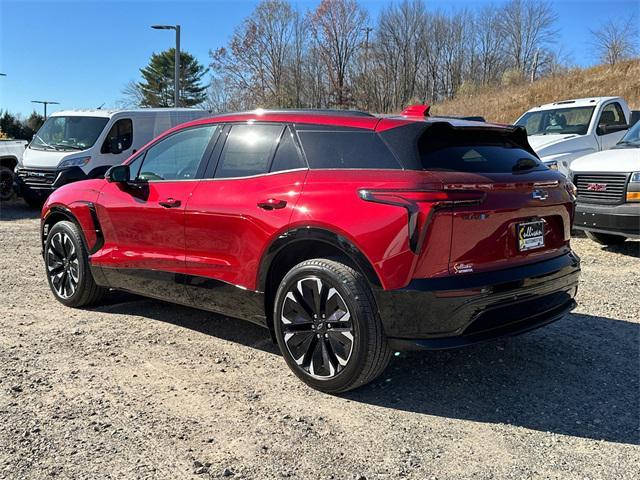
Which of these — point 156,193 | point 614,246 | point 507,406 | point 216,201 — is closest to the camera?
point 507,406

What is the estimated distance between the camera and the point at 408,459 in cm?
280

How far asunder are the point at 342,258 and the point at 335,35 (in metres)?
43.3

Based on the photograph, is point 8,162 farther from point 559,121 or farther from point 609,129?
point 609,129

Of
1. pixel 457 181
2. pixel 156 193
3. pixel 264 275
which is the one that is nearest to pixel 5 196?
pixel 156 193

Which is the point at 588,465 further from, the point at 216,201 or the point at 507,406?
the point at 216,201

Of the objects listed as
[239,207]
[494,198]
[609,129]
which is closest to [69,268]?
[239,207]

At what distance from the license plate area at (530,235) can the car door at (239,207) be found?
1.37m

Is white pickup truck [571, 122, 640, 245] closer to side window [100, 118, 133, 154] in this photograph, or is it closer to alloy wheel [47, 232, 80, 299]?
alloy wheel [47, 232, 80, 299]

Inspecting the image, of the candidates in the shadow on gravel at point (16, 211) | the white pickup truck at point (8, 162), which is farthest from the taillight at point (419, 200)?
the white pickup truck at point (8, 162)

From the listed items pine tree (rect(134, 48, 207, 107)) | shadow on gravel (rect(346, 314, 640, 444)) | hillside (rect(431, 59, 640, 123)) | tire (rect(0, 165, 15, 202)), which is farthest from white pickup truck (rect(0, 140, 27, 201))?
pine tree (rect(134, 48, 207, 107))

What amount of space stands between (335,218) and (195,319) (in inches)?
88.0

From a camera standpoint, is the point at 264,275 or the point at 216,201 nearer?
the point at 264,275

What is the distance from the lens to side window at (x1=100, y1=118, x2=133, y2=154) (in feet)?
40.3

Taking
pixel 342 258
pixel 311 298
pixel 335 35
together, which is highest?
pixel 335 35
